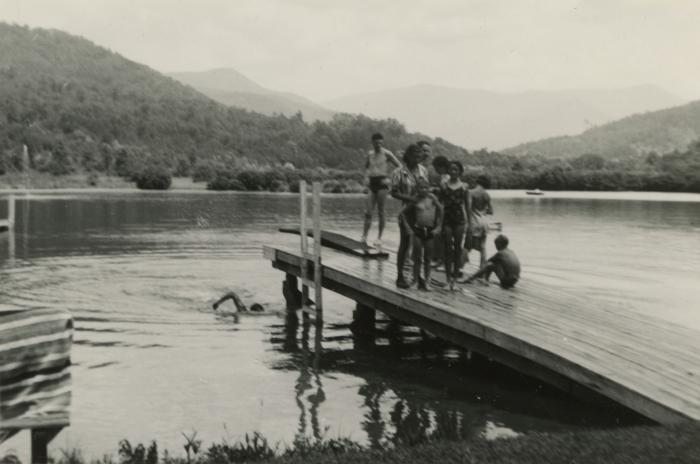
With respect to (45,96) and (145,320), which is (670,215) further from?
(45,96)

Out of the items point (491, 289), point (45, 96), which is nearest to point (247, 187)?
point (45, 96)

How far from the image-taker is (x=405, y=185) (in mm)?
13508

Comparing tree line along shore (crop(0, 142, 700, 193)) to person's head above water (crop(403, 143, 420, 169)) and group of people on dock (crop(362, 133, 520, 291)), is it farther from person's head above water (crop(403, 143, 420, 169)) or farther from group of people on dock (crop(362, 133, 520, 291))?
person's head above water (crop(403, 143, 420, 169))

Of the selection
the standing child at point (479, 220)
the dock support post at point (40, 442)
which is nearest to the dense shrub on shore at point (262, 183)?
the standing child at point (479, 220)

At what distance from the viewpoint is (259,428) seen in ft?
34.1

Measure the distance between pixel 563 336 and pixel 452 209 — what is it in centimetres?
337

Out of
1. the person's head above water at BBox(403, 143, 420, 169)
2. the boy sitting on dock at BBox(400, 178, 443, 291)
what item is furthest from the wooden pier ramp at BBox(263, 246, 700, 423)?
the person's head above water at BBox(403, 143, 420, 169)

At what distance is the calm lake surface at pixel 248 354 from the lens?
10.5 meters

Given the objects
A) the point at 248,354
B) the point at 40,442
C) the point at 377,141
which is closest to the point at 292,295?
the point at 377,141

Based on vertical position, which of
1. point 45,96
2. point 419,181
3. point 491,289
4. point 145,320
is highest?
point 45,96

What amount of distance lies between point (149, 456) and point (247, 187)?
3990 inches

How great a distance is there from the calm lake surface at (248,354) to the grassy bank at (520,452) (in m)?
1.79

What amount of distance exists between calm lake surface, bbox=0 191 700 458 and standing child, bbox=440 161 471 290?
170cm

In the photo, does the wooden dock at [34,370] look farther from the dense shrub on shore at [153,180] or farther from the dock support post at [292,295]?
the dense shrub on shore at [153,180]
